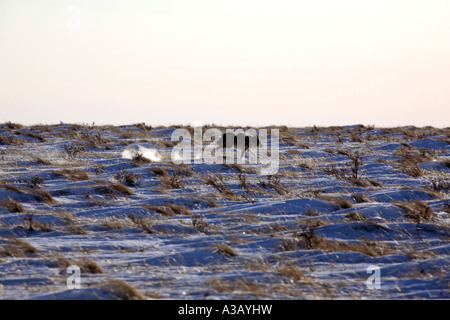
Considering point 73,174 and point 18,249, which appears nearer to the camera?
point 18,249

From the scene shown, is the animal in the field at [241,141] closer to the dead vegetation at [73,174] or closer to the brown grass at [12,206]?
the dead vegetation at [73,174]

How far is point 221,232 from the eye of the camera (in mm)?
6898

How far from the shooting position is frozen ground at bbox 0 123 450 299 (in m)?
4.67

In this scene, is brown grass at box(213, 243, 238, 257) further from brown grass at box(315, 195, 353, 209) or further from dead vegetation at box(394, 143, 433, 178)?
dead vegetation at box(394, 143, 433, 178)

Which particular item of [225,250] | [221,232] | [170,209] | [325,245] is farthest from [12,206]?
[325,245]

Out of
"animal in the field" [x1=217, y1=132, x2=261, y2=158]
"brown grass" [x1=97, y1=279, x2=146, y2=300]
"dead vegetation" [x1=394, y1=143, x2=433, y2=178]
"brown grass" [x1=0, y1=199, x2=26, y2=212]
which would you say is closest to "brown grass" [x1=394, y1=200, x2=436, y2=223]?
"dead vegetation" [x1=394, y1=143, x2=433, y2=178]

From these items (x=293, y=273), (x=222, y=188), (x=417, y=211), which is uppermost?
(x=222, y=188)

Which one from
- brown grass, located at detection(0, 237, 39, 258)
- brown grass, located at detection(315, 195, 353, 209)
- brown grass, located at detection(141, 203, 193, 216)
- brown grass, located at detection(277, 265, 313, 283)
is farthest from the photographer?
brown grass, located at detection(315, 195, 353, 209)

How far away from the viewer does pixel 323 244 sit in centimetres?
604

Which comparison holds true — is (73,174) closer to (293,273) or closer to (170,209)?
(170,209)

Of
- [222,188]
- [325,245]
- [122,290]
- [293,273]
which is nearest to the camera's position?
[122,290]

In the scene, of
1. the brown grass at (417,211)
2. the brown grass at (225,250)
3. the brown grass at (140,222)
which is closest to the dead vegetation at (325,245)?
the brown grass at (225,250)

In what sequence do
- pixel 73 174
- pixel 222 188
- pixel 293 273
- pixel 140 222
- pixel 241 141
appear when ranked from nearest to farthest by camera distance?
pixel 293 273 < pixel 140 222 < pixel 222 188 < pixel 73 174 < pixel 241 141
